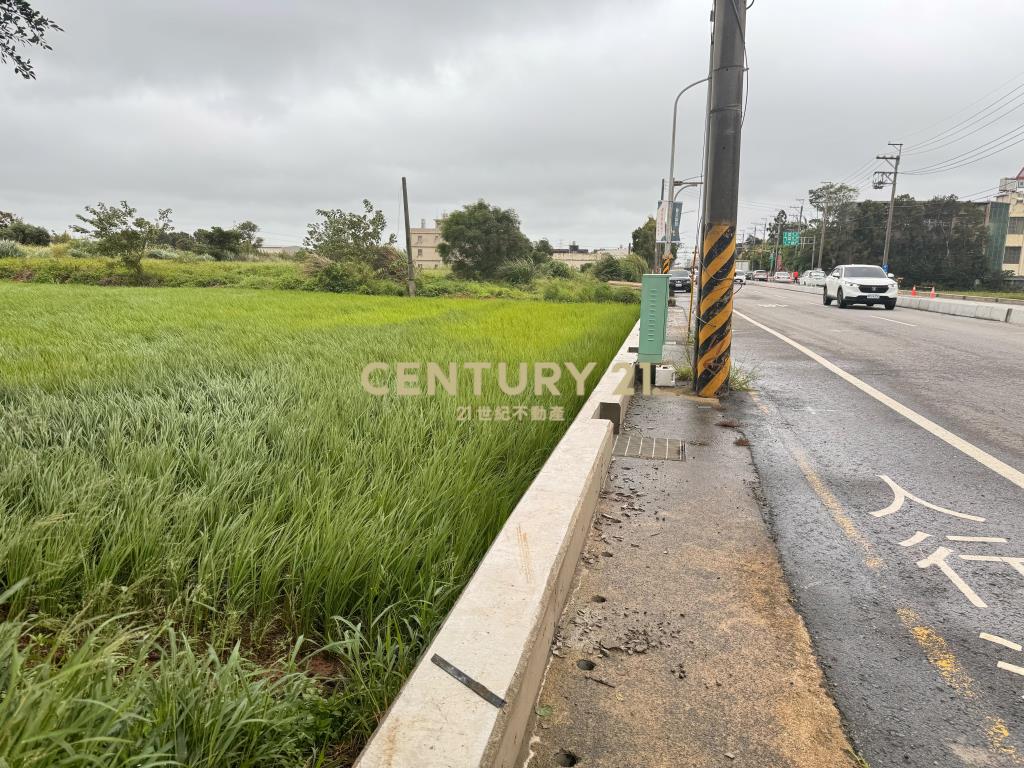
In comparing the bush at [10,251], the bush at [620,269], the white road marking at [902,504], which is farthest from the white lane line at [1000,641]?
the bush at [10,251]

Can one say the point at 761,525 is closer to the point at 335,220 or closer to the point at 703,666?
the point at 703,666

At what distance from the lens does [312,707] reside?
157 centimetres

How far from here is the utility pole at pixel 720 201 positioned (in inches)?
232

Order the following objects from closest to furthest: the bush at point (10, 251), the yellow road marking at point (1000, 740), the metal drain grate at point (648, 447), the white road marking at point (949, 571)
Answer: the yellow road marking at point (1000, 740), the white road marking at point (949, 571), the metal drain grate at point (648, 447), the bush at point (10, 251)

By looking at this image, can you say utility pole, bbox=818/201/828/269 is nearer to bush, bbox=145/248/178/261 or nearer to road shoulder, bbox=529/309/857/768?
bush, bbox=145/248/178/261

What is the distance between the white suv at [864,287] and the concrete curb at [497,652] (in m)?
23.3

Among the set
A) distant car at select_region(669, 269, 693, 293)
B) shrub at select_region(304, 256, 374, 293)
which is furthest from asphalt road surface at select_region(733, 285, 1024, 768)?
distant car at select_region(669, 269, 693, 293)

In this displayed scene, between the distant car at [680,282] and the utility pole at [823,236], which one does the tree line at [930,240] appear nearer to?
the utility pole at [823,236]

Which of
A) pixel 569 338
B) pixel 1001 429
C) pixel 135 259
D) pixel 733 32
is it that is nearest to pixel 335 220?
pixel 135 259

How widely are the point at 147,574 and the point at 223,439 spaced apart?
130cm

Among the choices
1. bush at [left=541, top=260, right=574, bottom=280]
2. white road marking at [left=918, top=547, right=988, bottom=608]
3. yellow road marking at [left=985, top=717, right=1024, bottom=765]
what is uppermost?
bush at [left=541, top=260, right=574, bottom=280]

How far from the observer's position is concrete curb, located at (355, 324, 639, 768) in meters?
1.34

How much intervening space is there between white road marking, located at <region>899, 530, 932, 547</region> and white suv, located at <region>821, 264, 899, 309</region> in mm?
22294

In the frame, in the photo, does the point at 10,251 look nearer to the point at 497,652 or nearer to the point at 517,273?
the point at 517,273
